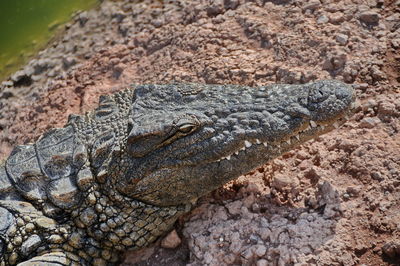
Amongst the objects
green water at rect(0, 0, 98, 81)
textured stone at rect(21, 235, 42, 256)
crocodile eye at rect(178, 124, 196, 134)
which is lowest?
green water at rect(0, 0, 98, 81)

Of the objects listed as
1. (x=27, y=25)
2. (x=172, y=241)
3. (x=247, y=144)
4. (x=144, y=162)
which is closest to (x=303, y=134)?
(x=247, y=144)

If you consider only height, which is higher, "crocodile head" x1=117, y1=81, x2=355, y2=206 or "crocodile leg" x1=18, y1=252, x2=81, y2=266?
"crocodile head" x1=117, y1=81, x2=355, y2=206

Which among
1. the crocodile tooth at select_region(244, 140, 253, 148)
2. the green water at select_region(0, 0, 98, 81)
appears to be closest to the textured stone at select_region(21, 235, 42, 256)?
the crocodile tooth at select_region(244, 140, 253, 148)

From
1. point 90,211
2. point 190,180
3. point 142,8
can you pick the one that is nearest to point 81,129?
point 90,211

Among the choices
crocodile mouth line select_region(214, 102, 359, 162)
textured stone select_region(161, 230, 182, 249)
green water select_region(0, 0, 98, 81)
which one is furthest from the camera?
green water select_region(0, 0, 98, 81)

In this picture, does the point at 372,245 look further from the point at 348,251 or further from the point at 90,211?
the point at 90,211

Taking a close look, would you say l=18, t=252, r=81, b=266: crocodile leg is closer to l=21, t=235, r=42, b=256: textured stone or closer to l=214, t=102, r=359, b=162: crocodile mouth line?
l=21, t=235, r=42, b=256: textured stone

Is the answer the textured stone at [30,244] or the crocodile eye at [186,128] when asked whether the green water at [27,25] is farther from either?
the crocodile eye at [186,128]

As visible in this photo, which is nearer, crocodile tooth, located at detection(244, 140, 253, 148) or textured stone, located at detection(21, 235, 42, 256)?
crocodile tooth, located at detection(244, 140, 253, 148)
